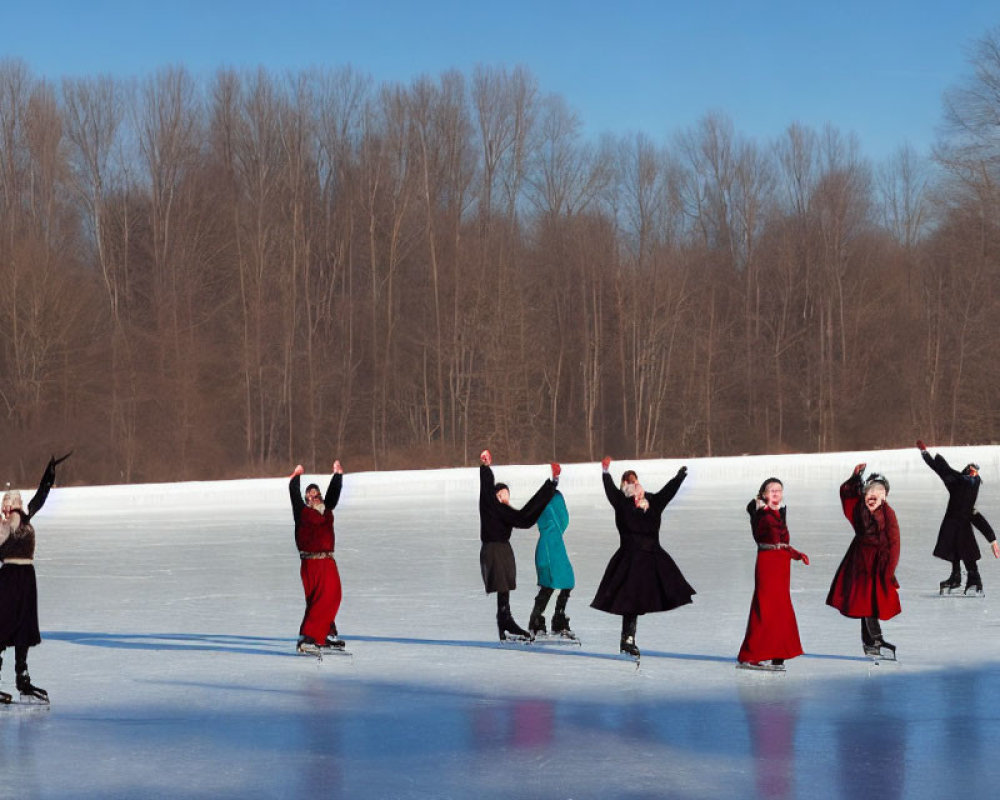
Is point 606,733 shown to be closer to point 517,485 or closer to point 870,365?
point 517,485

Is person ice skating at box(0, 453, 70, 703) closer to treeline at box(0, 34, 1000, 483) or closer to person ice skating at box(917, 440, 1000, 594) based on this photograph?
person ice skating at box(917, 440, 1000, 594)

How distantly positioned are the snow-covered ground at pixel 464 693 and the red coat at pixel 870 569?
420 millimetres

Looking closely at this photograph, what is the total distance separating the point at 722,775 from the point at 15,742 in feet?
11.9

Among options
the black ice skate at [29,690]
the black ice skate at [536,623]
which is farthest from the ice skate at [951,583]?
the black ice skate at [29,690]

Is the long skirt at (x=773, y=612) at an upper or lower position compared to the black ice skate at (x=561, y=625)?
upper

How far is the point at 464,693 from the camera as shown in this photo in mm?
8359

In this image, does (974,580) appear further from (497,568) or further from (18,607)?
(18,607)

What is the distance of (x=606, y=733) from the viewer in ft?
23.6

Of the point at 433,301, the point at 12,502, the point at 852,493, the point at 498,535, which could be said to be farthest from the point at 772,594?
the point at 433,301

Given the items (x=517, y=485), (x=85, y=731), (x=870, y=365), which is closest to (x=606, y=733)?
(x=85, y=731)

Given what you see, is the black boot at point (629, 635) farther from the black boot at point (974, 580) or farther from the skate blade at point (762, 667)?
the black boot at point (974, 580)

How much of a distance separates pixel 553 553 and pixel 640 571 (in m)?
0.98

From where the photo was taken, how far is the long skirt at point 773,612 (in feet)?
Answer: 28.5

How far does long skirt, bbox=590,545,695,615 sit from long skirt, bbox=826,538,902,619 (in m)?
1.06
